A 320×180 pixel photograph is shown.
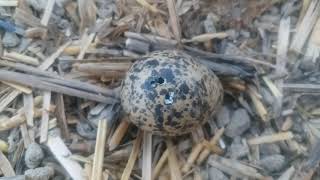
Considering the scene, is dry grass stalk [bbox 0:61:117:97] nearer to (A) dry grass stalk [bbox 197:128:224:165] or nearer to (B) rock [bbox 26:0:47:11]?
(B) rock [bbox 26:0:47:11]

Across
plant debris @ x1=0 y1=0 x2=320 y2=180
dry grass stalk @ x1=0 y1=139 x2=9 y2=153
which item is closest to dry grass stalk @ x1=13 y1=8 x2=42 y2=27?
plant debris @ x1=0 y1=0 x2=320 y2=180

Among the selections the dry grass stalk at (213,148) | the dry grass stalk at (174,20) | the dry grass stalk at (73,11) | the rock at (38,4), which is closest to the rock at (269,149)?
the dry grass stalk at (213,148)

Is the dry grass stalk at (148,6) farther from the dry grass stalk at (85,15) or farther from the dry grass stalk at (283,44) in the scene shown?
the dry grass stalk at (283,44)

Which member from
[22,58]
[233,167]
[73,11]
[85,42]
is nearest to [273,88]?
[233,167]

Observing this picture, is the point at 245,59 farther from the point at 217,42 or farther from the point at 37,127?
the point at 37,127

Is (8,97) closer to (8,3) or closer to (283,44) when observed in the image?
(8,3)

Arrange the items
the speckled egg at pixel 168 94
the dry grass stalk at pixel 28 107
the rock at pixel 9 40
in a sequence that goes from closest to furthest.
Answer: the speckled egg at pixel 168 94 < the dry grass stalk at pixel 28 107 < the rock at pixel 9 40
